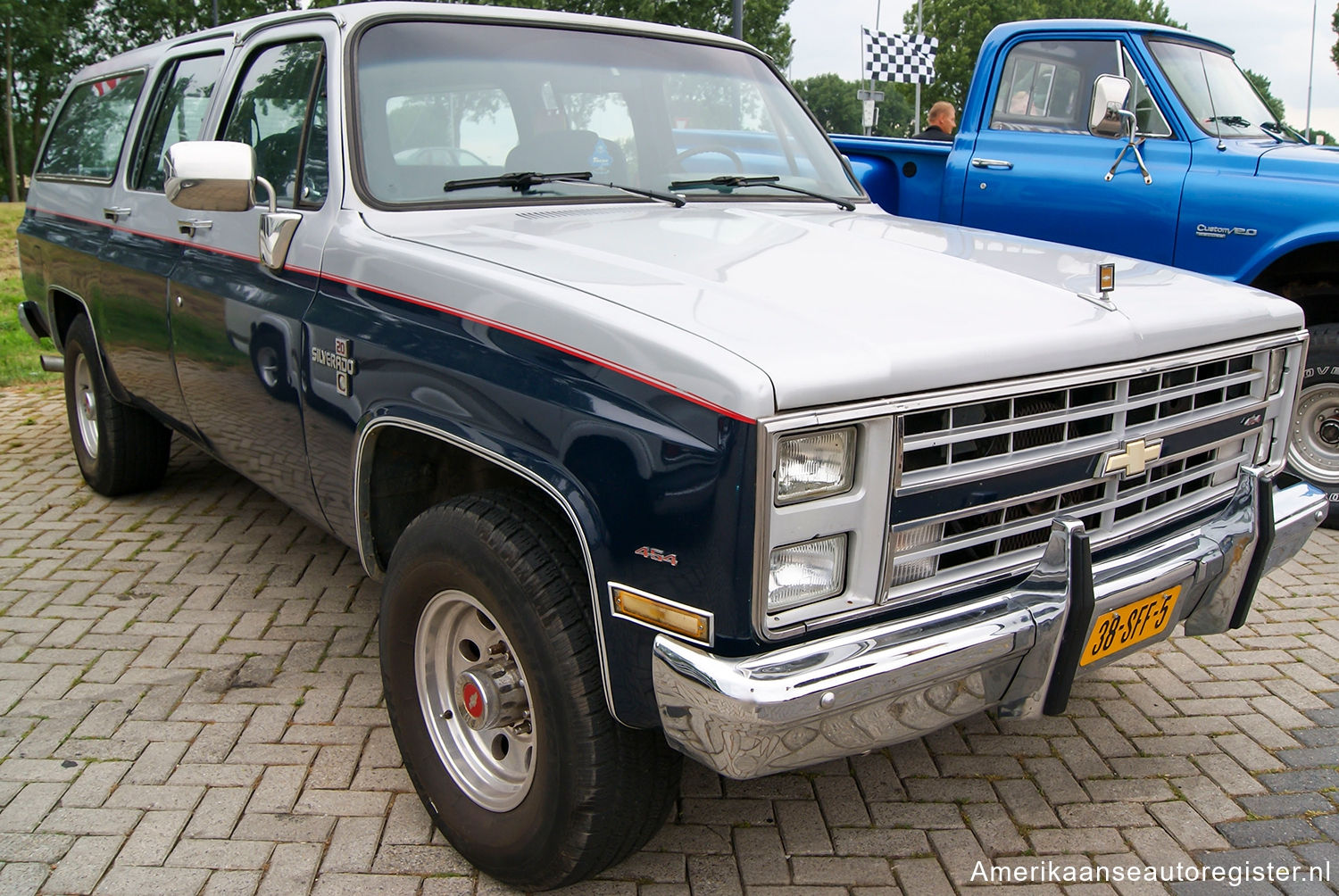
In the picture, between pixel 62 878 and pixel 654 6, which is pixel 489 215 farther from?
pixel 654 6

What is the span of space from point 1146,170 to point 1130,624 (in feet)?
11.6

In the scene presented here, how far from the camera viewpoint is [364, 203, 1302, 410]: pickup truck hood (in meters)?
2.08

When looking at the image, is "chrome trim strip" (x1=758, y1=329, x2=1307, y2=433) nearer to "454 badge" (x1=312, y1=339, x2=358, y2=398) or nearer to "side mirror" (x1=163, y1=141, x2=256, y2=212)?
"454 badge" (x1=312, y1=339, x2=358, y2=398)

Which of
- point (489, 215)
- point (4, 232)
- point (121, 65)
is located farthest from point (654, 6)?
point (489, 215)

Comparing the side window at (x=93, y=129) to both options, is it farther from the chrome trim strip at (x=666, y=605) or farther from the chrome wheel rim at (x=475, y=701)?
the chrome trim strip at (x=666, y=605)

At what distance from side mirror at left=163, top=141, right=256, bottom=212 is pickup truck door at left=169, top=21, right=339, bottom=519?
0.61 feet

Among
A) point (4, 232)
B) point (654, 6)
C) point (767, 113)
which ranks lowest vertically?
point (4, 232)

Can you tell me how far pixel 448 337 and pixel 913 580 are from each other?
1.16 meters

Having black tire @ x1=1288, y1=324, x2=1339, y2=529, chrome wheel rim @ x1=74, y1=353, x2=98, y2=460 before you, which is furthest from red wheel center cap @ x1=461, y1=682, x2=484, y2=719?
black tire @ x1=1288, y1=324, x2=1339, y2=529

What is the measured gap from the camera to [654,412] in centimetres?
202

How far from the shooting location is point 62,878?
2557mm

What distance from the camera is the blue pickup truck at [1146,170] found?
16.4ft

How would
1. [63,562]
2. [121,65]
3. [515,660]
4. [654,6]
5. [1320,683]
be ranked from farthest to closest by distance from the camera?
[654,6] → [121,65] → [63,562] → [1320,683] → [515,660]

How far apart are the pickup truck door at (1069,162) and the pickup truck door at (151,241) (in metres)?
3.87
